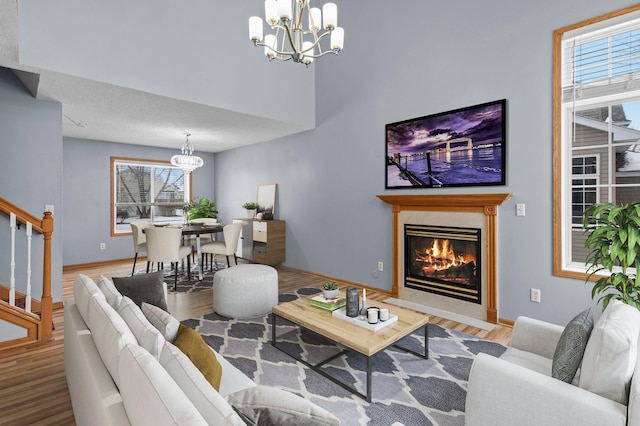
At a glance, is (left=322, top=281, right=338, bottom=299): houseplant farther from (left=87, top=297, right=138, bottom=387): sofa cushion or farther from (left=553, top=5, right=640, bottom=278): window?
(left=553, top=5, right=640, bottom=278): window

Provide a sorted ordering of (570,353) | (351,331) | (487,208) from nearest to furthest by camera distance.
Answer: (570,353) < (351,331) < (487,208)

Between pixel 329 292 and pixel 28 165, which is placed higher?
pixel 28 165

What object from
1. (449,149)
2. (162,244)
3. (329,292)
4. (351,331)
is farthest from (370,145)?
(162,244)

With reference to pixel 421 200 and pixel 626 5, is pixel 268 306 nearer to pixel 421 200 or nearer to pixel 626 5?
pixel 421 200

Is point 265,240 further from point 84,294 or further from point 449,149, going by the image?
point 84,294

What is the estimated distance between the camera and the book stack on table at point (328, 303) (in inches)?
104

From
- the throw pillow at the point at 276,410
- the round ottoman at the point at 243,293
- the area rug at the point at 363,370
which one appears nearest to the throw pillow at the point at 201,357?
the throw pillow at the point at 276,410

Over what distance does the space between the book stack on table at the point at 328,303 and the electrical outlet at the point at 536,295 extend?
6.19 feet

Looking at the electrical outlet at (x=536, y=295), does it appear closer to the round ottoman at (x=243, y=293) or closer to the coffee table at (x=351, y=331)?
the coffee table at (x=351, y=331)

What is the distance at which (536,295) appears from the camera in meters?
3.17

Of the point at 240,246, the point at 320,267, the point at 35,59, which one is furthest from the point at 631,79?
the point at 240,246

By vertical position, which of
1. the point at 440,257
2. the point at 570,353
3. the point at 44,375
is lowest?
the point at 44,375

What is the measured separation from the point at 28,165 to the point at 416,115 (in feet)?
15.0

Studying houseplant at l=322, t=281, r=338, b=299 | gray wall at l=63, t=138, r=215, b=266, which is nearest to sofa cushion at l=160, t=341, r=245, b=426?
houseplant at l=322, t=281, r=338, b=299
